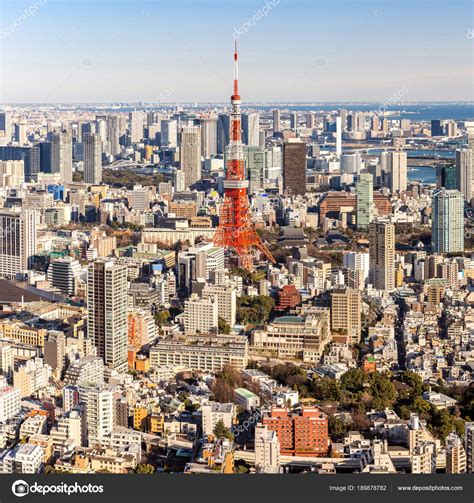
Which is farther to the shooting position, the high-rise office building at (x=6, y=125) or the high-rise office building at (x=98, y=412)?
the high-rise office building at (x=6, y=125)

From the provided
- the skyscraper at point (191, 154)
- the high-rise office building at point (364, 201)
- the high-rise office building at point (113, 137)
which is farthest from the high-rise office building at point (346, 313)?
the high-rise office building at point (113, 137)

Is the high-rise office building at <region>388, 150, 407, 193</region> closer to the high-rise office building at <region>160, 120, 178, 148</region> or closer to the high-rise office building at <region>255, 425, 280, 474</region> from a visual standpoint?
the high-rise office building at <region>160, 120, 178, 148</region>

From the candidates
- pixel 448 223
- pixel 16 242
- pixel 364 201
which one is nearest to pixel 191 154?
pixel 364 201

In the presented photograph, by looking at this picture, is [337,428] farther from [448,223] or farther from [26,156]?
[26,156]

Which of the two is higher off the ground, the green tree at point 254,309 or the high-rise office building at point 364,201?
the high-rise office building at point 364,201

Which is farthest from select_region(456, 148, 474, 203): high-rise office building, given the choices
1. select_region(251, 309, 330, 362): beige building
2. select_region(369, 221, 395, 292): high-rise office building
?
select_region(251, 309, 330, 362): beige building

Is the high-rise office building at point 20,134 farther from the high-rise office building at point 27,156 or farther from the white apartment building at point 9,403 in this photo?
the white apartment building at point 9,403
